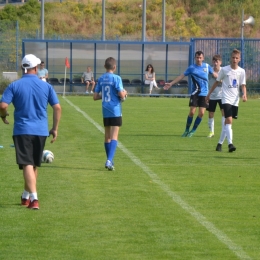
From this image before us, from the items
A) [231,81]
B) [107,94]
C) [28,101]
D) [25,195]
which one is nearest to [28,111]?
[28,101]

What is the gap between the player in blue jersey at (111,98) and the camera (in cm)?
1326

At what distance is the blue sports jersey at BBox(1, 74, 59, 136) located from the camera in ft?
31.7

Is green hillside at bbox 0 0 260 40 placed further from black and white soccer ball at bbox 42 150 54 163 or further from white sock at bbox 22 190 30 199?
white sock at bbox 22 190 30 199

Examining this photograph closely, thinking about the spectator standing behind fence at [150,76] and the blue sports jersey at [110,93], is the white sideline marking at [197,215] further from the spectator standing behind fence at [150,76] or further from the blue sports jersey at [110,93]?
the spectator standing behind fence at [150,76]

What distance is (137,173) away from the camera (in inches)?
512

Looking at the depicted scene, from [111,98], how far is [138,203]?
11.1 feet

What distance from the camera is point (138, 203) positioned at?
1030cm

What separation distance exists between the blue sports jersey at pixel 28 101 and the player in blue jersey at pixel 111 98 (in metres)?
3.59

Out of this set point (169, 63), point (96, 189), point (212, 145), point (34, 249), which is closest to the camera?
point (34, 249)

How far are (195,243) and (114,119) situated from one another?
5.53m

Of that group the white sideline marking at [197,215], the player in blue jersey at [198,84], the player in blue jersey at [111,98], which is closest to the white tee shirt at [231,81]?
the white sideline marking at [197,215]

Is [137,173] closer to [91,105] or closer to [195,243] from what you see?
[195,243]

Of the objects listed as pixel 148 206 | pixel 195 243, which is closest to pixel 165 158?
pixel 148 206

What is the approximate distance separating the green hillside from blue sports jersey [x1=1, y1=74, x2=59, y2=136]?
6052 cm
